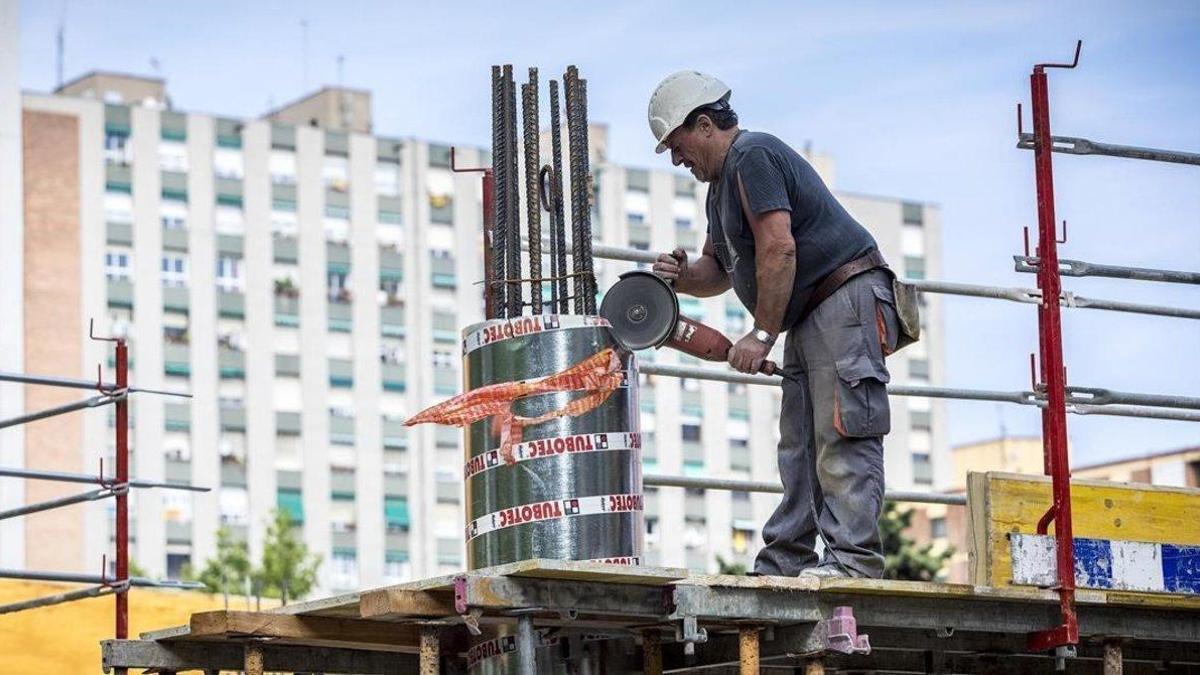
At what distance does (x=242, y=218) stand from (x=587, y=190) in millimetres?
87148

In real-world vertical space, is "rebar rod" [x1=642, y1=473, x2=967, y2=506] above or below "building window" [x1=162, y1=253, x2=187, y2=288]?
below

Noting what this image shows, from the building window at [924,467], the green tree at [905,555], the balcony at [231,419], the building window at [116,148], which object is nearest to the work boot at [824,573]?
the green tree at [905,555]

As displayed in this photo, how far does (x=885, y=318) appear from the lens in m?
8.85

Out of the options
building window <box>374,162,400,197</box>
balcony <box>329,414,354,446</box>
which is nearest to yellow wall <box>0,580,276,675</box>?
balcony <box>329,414,354,446</box>

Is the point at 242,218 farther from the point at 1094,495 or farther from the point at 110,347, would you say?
the point at 1094,495

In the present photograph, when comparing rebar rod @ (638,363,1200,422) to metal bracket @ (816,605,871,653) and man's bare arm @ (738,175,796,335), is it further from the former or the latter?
metal bracket @ (816,605,871,653)

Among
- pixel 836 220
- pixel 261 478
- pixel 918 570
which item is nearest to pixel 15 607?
pixel 836 220

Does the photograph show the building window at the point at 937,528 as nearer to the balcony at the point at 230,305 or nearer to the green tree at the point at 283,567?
the balcony at the point at 230,305

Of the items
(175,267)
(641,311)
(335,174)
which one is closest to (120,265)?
(175,267)

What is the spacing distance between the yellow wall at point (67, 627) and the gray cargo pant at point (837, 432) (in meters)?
12.7

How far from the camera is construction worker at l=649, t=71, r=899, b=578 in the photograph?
8.62 metres

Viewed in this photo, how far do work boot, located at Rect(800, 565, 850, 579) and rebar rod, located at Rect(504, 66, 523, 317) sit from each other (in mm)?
1592

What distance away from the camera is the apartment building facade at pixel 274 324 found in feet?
301

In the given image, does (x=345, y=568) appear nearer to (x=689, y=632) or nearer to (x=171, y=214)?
(x=171, y=214)
